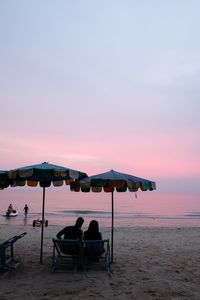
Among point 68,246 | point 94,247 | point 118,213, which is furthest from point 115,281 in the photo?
point 118,213

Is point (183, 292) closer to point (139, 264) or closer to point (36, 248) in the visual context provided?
point (139, 264)

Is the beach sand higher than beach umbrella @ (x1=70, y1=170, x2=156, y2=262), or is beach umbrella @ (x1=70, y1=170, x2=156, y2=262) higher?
beach umbrella @ (x1=70, y1=170, x2=156, y2=262)

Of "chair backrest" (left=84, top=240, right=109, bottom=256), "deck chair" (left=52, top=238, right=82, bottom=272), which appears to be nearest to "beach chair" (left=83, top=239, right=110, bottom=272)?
"chair backrest" (left=84, top=240, right=109, bottom=256)

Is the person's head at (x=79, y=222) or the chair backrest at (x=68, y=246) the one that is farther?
the person's head at (x=79, y=222)

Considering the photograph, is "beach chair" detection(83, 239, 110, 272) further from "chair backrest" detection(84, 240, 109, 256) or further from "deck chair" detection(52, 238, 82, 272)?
"deck chair" detection(52, 238, 82, 272)

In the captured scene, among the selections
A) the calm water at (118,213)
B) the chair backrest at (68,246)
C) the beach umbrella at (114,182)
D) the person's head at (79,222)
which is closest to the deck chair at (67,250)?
the chair backrest at (68,246)

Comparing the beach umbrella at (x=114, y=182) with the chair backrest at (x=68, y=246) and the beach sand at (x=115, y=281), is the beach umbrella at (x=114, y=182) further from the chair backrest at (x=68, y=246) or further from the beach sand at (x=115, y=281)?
the beach sand at (x=115, y=281)

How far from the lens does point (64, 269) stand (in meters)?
7.39

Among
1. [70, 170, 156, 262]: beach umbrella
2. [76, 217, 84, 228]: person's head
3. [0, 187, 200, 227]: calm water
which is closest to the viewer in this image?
[70, 170, 156, 262]: beach umbrella

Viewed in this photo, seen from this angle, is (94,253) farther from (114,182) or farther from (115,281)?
(114,182)

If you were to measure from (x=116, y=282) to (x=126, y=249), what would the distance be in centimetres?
429

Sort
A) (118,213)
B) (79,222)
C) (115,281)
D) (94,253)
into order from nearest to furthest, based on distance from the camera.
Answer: (115,281) < (94,253) < (79,222) < (118,213)

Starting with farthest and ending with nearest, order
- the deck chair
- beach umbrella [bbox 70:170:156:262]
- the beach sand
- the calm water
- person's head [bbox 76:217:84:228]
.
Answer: the calm water, person's head [bbox 76:217:84:228], beach umbrella [bbox 70:170:156:262], the deck chair, the beach sand

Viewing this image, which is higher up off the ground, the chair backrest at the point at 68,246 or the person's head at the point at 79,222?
the person's head at the point at 79,222
